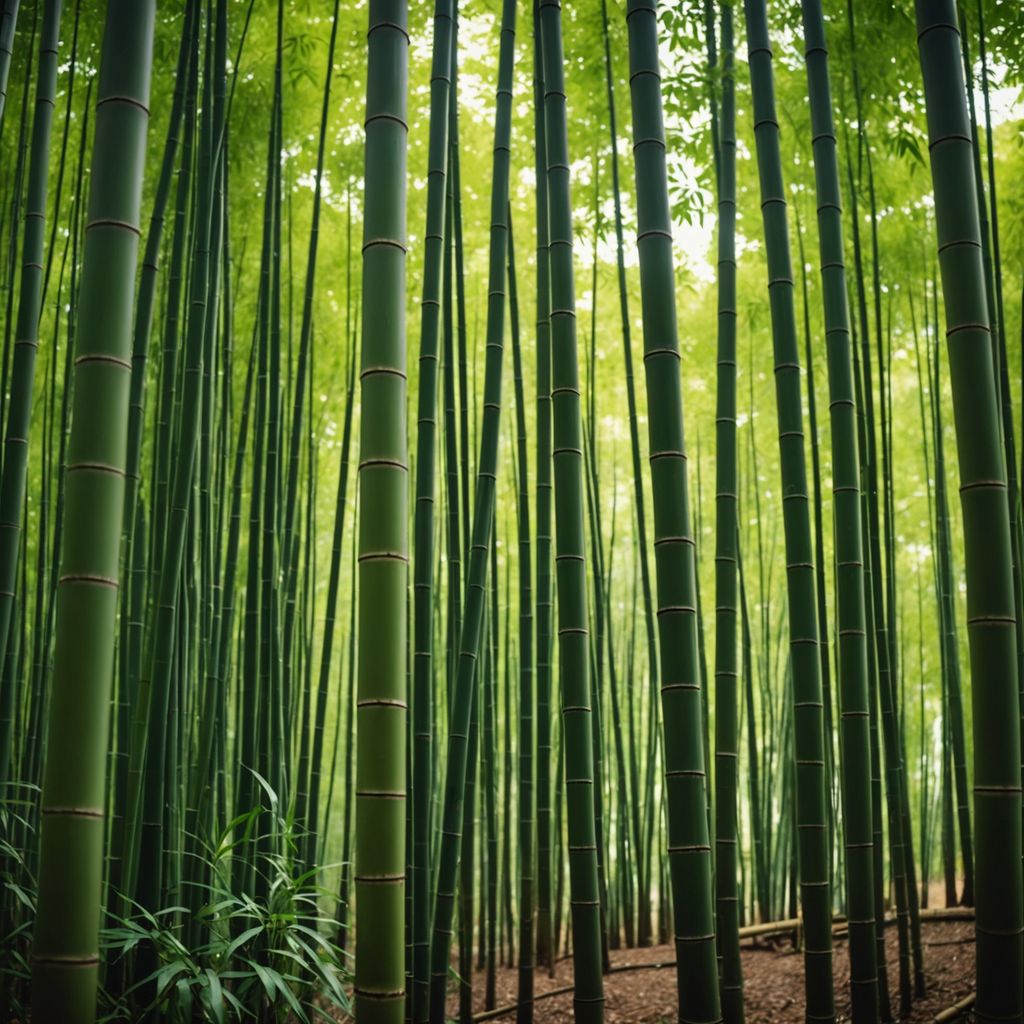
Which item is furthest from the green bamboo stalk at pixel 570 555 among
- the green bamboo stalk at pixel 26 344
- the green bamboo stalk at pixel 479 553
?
the green bamboo stalk at pixel 26 344

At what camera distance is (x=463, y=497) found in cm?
305

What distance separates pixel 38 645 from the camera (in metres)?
3.37

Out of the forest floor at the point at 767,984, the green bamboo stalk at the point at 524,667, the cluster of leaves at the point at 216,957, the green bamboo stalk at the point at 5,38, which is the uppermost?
the green bamboo stalk at the point at 5,38

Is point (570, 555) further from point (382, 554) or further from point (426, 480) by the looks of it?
point (382, 554)

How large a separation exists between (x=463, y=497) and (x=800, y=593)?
1.30 metres

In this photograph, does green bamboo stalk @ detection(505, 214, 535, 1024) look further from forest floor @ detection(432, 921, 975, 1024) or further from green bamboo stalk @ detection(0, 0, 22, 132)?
green bamboo stalk @ detection(0, 0, 22, 132)

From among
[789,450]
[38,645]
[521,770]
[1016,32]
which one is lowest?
[521,770]

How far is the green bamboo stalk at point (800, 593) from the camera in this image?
1.96 m

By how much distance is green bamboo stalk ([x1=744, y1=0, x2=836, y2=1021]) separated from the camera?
6.43 ft

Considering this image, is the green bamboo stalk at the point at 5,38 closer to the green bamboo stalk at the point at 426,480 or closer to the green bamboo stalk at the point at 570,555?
the green bamboo stalk at the point at 426,480

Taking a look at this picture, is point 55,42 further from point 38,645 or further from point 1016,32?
point 1016,32

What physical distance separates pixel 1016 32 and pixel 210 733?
132 inches

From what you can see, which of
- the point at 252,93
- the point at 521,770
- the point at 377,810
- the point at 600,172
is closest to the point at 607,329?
the point at 600,172

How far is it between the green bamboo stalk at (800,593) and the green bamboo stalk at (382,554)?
36.3 inches
